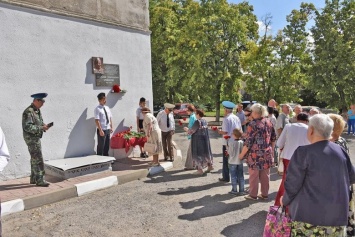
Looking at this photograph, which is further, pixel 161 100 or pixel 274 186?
pixel 161 100

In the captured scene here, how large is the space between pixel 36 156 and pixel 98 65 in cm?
316

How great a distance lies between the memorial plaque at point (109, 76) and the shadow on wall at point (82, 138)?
3.04 ft

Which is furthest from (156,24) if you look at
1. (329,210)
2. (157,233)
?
(329,210)

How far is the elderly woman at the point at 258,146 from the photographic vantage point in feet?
17.0

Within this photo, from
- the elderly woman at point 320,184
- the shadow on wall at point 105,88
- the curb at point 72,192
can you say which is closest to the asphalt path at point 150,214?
the curb at point 72,192

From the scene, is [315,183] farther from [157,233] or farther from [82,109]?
[82,109]

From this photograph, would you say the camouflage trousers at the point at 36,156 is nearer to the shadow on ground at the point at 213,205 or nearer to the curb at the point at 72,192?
the curb at the point at 72,192

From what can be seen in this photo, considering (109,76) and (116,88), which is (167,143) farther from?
(109,76)

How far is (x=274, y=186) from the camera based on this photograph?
6.49m

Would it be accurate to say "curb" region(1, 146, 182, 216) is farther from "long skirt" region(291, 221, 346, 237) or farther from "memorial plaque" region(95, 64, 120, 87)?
"long skirt" region(291, 221, 346, 237)

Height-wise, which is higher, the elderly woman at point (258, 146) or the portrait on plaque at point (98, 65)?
the portrait on plaque at point (98, 65)

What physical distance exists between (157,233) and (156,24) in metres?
20.8

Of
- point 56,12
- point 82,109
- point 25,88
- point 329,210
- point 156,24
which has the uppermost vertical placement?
point 156,24

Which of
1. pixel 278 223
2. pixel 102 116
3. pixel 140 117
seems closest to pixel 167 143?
pixel 140 117
